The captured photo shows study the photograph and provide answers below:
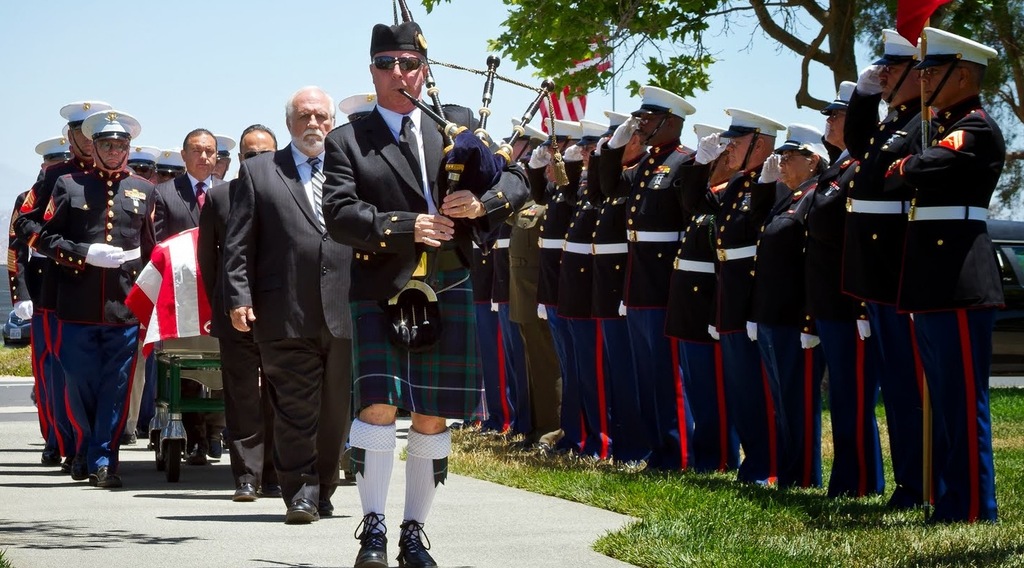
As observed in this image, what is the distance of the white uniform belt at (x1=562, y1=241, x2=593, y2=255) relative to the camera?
Result: 11422 millimetres

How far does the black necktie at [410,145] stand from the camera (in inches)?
267

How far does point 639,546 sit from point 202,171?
19.1 ft

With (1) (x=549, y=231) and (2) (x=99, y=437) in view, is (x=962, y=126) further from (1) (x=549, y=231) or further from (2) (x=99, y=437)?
(2) (x=99, y=437)

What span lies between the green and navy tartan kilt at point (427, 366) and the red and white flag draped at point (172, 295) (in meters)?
3.55

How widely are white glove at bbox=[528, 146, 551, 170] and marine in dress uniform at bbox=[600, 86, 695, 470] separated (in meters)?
1.34

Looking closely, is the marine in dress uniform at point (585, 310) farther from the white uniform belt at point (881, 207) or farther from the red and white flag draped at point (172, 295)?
the white uniform belt at point (881, 207)

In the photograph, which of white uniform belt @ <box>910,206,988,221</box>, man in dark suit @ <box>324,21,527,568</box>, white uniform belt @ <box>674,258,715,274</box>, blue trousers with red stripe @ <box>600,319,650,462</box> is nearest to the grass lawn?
blue trousers with red stripe @ <box>600,319,650,462</box>

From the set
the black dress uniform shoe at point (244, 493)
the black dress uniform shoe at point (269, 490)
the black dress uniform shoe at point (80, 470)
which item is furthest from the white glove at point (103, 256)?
the black dress uniform shoe at point (244, 493)

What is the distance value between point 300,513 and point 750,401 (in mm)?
2996

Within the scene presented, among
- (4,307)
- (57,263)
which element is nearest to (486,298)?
(57,263)

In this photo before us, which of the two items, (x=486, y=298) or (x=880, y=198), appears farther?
(x=486, y=298)

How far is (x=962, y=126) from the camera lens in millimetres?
7523

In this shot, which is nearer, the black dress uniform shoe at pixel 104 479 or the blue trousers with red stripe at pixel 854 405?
the blue trousers with red stripe at pixel 854 405

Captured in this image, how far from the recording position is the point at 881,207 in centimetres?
821
